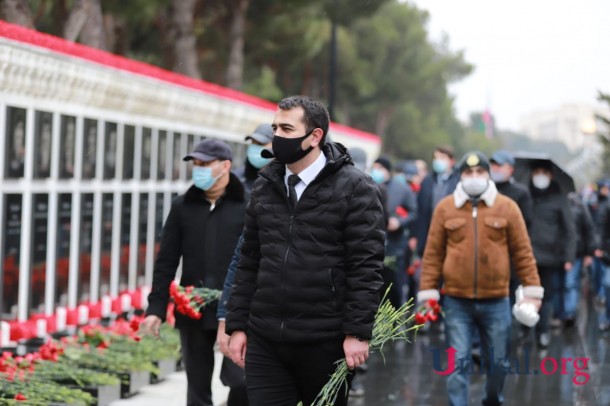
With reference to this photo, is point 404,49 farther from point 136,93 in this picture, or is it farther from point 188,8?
point 136,93

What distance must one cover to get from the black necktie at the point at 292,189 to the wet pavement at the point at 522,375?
3350 mm

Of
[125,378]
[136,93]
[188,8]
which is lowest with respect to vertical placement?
[125,378]

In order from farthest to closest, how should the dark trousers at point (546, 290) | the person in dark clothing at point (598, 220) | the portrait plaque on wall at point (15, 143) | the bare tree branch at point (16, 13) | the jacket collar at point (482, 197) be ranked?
the person in dark clothing at point (598, 220) < the bare tree branch at point (16, 13) < the dark trousers at point (546, 290) < the portrait plaque on wall at point (15, 143) < the jacket collar at point (482, 197)

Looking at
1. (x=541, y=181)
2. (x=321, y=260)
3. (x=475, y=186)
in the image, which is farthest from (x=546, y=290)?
(x=321, y=260)

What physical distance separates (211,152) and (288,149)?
2.20m

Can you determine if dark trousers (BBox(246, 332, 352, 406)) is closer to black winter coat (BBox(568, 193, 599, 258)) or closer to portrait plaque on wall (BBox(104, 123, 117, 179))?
portrait plaque on wall (BBox(104, 123, 117, 179))

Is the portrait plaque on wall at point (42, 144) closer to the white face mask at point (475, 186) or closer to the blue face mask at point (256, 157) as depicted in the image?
the blue face mask at point (256, 157)

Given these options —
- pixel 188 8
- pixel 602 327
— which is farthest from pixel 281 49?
pixel 602 327

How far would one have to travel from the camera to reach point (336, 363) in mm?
5684

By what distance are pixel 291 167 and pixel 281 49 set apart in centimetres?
3521

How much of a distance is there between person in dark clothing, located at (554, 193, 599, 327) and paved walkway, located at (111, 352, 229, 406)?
5789mm

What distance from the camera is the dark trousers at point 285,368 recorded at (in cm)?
567

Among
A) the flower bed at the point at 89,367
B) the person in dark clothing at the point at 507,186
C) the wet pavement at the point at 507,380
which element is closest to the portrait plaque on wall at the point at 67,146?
the flower bed at the point at 89,367

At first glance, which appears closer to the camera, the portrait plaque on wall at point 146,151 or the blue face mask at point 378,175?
the blue face mask at point 378,175
